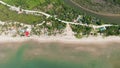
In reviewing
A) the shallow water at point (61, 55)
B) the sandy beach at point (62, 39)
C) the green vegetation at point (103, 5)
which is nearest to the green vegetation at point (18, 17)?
the sandy beach at point (62, 39)

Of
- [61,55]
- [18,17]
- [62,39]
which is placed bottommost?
[61,55]

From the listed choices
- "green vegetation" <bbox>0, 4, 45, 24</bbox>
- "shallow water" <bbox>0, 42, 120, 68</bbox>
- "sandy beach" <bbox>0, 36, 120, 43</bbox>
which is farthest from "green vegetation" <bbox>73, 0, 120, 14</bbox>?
"green vegetation" <bbox>0, 4, 45, 24</bbox>

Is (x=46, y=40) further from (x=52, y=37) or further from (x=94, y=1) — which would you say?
(x=94, y=1)

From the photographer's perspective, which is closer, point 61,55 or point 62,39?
point 61,55

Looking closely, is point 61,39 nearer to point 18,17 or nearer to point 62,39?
point 62,39

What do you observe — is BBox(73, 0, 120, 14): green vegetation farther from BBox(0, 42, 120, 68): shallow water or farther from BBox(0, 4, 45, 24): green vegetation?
BBox(0, 4, 45, 24): green vegetation

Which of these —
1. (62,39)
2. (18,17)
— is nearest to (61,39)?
(62,39)

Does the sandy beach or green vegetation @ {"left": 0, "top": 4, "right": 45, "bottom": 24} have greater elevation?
green vegetation @ {"left": 0, "top": 4, "right": 45, "bottom": 24}

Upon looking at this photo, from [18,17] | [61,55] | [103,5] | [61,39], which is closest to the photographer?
[61,55]
